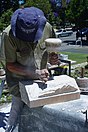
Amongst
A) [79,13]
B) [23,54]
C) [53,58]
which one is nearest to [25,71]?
[23,54]

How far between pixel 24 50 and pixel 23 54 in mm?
30

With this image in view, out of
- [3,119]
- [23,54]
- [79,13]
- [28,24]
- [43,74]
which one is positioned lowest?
[79,13]

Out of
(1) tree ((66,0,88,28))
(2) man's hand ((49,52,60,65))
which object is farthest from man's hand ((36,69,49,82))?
(1) tree ((66,0,88,28))

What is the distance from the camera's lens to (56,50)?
2.18 m

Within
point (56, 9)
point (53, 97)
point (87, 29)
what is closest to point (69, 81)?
point (53, 97)

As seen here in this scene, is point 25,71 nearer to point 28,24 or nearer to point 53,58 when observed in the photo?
point 53,58

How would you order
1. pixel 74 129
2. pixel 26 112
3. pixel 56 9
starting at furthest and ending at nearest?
pixel 56 9, pixel 26 112, pixel 74 129

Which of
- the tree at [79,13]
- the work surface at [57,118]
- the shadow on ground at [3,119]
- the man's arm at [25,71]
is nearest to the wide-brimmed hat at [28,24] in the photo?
the man's arm at [25,71]

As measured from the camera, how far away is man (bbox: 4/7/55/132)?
81.6 inches

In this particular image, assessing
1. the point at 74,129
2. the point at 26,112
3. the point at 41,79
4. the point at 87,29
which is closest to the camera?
the point at 74,129

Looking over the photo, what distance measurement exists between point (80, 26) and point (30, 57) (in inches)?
801

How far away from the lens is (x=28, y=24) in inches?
80.1

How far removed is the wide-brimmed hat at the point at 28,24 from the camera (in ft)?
6.70

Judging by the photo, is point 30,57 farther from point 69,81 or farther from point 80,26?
point 80,26
